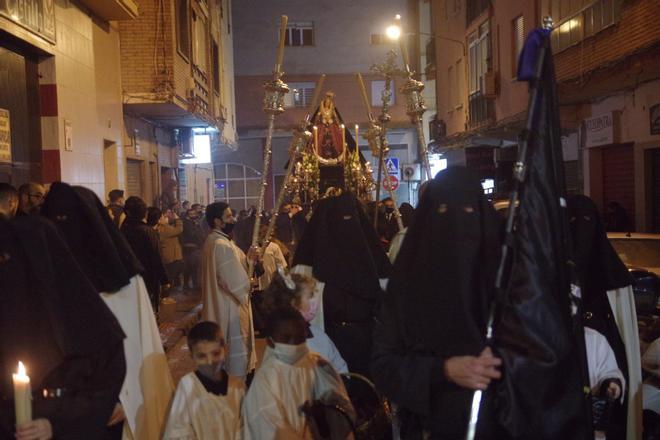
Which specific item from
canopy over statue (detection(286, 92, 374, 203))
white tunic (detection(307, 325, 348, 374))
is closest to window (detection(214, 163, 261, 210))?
canopy over statue (detection(286, 92, 374, 203))

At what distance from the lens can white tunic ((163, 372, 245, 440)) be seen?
4078 mm

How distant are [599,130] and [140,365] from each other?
14.7 metres

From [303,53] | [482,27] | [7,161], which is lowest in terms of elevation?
[7,161]

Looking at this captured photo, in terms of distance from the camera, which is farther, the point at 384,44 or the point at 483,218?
the point at 384,44

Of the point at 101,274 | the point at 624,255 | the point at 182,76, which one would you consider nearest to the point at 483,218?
the point at 101,274

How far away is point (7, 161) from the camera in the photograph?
9.11m

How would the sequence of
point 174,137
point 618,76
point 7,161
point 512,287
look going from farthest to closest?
point 174,137 < point 618,76 < point 7,161 < point 512,287

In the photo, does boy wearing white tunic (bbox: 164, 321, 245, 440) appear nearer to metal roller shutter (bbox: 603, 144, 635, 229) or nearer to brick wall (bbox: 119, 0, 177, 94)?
brick wall (bbox: 119, 0, 177, 94)

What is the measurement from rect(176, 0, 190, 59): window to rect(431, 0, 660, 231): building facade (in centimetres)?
789

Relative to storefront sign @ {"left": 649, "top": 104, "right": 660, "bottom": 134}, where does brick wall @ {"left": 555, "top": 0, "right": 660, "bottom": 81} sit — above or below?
above

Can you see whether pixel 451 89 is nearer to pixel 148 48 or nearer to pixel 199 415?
pixel 148 48

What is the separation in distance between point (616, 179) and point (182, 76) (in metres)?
10.4

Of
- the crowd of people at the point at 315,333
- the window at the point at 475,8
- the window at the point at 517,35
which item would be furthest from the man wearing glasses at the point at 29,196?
the window at the point at 475,8

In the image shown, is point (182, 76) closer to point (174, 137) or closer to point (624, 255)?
point (174, 137)
